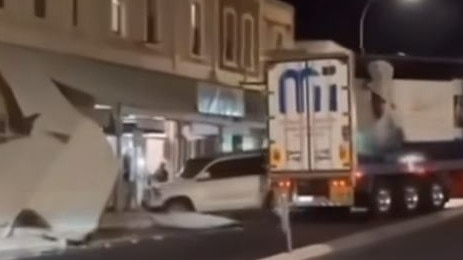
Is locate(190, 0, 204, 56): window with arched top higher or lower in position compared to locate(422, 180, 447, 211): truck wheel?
higher

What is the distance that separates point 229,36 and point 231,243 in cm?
1976

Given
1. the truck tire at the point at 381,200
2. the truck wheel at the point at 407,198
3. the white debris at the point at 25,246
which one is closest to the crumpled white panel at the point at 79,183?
the white debris at the point at 25,246

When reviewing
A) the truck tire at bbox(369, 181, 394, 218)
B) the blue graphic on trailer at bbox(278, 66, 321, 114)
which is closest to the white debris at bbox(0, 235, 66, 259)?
the blue graphic on trailer at bbox(278, 66, 321, 114)

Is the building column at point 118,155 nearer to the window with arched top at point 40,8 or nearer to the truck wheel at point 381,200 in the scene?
the window with arched top at point 40,8

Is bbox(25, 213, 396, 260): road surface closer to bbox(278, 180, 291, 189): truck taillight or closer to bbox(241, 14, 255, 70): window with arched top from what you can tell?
bbox(278, 180, 291, 189): truck taillight

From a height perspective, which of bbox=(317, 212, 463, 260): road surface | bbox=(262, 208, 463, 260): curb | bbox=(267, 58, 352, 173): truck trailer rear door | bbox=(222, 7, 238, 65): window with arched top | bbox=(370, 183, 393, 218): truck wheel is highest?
bbox=(222, 7, 238, 65): window with arched top

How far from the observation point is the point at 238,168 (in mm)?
32156

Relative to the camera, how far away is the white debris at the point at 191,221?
2781 cm

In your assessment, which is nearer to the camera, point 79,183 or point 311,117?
point 79,183

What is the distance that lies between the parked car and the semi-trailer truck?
212 cm

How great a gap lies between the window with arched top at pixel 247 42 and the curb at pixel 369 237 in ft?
40.5

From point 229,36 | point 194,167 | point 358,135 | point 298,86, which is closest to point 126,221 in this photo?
point 194,167

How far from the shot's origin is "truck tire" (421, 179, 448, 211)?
33.0 meters

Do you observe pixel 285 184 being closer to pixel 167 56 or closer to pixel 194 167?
pixel 194 167
